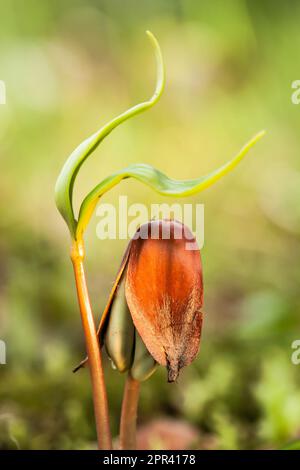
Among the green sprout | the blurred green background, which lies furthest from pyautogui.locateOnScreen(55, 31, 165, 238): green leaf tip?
the blurred green background

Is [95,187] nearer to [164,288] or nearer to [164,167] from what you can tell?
[164,288]

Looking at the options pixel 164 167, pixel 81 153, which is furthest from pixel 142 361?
pixel 164 167

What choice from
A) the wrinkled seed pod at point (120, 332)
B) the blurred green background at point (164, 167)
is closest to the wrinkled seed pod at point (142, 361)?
the wrinkled seed pod at point (120, 332)

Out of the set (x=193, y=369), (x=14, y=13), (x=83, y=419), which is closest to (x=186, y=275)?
(x=83, y=419)

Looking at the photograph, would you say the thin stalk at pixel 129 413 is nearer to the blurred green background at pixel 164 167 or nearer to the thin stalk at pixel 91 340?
the thin stalk at pixel 91 340

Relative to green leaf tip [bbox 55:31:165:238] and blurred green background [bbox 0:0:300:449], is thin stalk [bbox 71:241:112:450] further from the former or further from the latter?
blurred green background [bbox 0:0:300:449]
